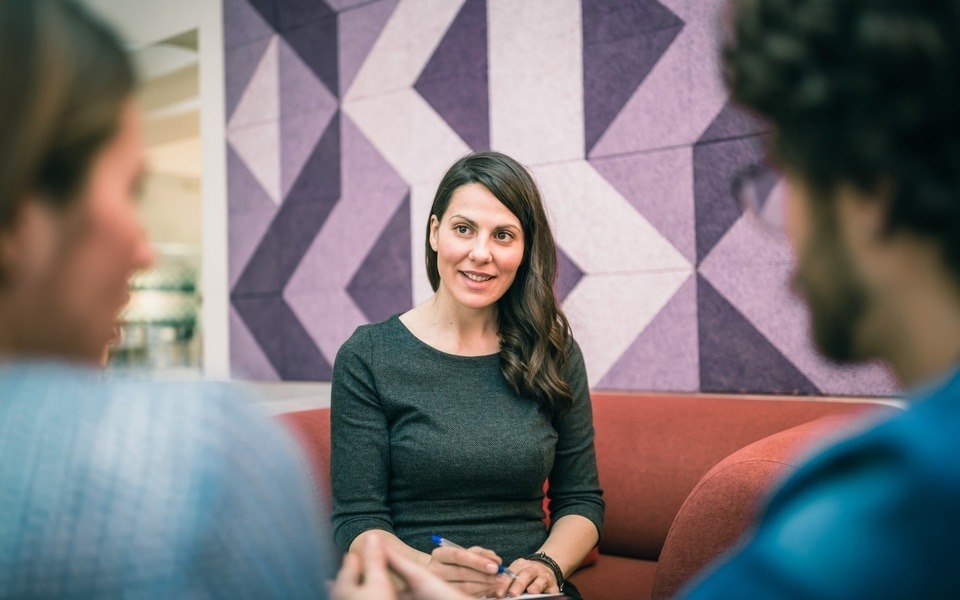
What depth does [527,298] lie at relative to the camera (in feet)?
6.05

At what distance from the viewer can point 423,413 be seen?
1.63 m

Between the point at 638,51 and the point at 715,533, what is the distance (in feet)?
5.31

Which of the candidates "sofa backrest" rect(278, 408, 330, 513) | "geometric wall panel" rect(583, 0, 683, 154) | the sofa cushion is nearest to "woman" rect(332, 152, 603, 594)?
the sofa cushion

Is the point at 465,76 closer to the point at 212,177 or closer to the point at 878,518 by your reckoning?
the point at 212,177

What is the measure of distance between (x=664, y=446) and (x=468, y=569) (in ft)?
3.08

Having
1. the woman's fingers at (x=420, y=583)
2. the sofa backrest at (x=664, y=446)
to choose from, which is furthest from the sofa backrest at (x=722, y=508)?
the woman's fingers at (x=420, y=583)

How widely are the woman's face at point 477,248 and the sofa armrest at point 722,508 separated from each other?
669 mm

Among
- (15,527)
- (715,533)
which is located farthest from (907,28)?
(715,533)

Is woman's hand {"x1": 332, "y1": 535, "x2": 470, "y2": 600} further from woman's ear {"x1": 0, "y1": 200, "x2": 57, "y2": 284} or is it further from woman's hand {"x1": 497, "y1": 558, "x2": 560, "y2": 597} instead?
woman's hand {"x1": 497, "y1": 558, "x2": 560, "y2": 597}

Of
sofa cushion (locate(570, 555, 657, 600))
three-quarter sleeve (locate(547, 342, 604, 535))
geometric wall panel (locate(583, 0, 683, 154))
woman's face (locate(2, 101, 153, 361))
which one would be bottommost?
sofa cushion (locate(570, 555, 657, 600))

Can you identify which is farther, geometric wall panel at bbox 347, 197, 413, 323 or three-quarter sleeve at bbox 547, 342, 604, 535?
geometric wall panel at bbox 347, 197, 413, 323

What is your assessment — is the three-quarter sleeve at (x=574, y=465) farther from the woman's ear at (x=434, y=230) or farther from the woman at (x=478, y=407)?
A: the woman's ear at (x=434, y=230)

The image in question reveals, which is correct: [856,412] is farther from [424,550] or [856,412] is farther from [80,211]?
[80,211]

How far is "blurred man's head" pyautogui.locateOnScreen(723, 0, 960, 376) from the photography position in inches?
21.0
